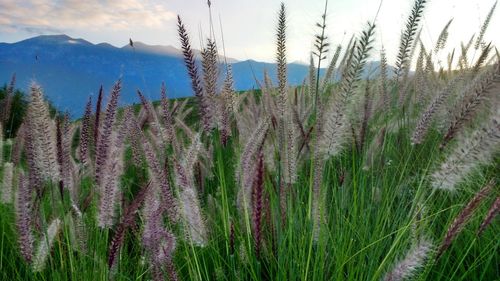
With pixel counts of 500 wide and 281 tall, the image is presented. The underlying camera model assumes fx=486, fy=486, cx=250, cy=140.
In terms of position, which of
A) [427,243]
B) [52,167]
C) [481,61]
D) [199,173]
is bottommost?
[199,173]

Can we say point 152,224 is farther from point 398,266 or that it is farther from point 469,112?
point 469,112

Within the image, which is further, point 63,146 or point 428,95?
point 428,95

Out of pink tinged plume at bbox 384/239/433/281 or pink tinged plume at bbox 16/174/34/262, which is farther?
pink tinged plume at bbox 16/174/34/262

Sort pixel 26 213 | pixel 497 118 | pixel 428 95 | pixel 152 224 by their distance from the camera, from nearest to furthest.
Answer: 1. pixel 497 118
2. pixel 152 224
3. pixel 26 213
4. pixel 428 95

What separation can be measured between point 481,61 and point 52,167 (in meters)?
2.37

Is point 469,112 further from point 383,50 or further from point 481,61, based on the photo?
point 383,50

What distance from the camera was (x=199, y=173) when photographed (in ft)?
9.30

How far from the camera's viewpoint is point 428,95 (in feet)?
11.8

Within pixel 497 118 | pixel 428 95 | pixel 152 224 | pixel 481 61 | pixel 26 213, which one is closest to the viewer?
pixel 497 118

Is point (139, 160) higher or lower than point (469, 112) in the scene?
lower

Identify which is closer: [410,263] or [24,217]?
[410,263]

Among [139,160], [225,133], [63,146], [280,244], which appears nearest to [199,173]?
[139,160]

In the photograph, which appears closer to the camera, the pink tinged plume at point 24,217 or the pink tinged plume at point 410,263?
the pink tinged plume at point 410,263

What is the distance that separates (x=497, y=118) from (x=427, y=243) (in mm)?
452
